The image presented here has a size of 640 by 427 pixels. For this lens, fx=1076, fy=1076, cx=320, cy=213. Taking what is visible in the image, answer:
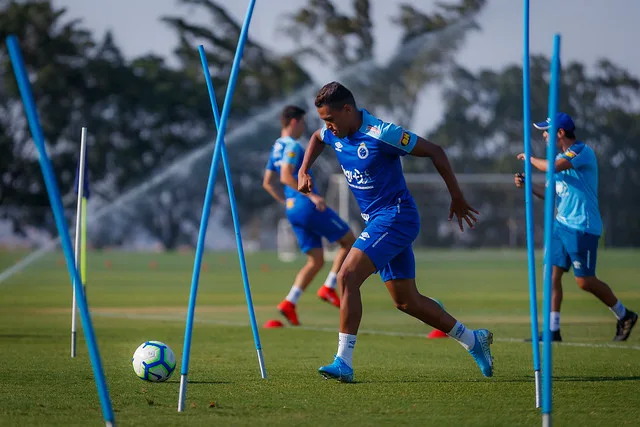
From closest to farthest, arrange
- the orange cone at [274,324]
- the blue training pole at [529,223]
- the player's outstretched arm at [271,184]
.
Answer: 1. the blue training pole at [529,223]
2. the orange cone at [274,324]
3. the player's outstretched arm at [271,184]

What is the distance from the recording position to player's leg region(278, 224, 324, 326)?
13.2 meters

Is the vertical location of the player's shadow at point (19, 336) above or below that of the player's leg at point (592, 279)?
below

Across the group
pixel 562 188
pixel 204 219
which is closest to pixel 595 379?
pixel 204 219

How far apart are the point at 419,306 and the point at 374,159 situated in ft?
3.92

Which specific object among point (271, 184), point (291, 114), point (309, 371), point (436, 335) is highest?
point (291, 114)

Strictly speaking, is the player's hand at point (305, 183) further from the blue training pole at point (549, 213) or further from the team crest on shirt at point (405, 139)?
the blue training pole at point (549, 213)

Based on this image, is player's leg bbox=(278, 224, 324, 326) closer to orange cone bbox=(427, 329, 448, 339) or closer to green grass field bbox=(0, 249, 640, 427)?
green grass field bbox=(0, 249, 640, 427)

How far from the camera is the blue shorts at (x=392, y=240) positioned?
8016mm

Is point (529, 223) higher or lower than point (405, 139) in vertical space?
lower

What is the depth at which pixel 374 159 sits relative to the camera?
7934mm

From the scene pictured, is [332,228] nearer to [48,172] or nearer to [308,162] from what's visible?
[308,162]

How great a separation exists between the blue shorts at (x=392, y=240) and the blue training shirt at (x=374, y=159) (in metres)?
0.10

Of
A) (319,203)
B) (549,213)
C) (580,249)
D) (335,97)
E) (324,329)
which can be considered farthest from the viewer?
(324,329)

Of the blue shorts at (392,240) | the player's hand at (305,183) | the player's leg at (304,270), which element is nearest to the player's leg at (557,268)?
the player's leg at (304,270)
